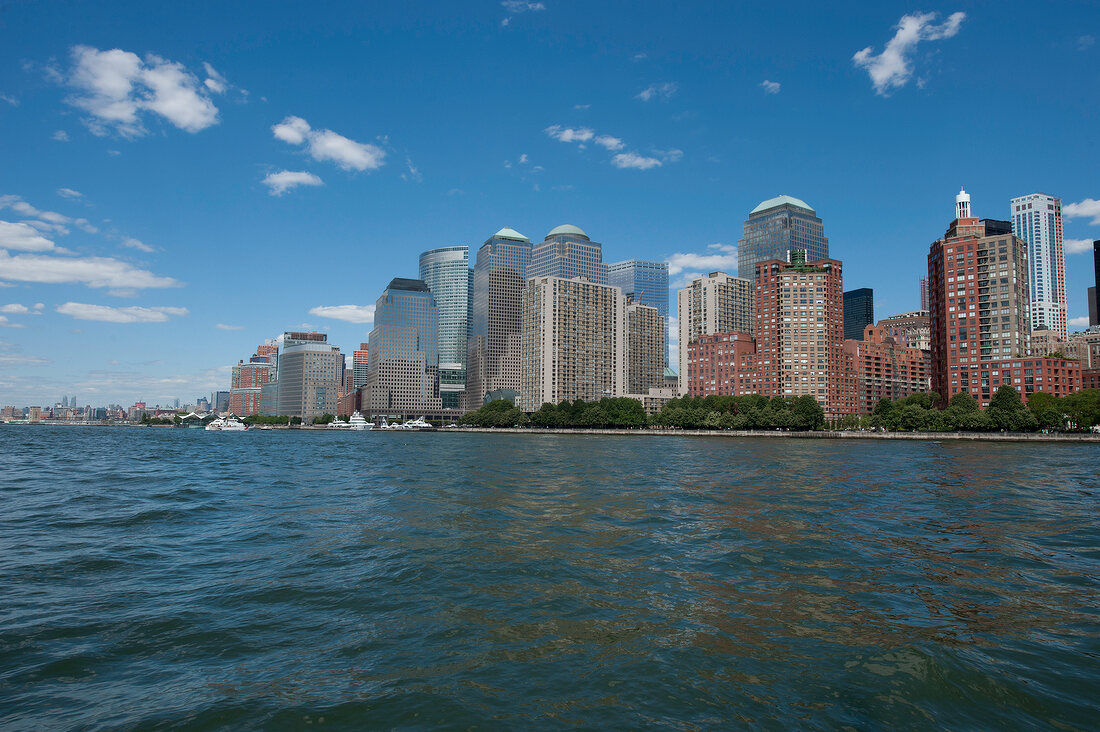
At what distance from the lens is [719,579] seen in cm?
1811

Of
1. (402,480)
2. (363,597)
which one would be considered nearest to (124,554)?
(363,597)

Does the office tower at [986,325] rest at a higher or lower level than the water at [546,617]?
higher

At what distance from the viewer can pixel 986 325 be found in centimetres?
17225

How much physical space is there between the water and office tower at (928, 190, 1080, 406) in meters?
166

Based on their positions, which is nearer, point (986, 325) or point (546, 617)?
point (546, 617)

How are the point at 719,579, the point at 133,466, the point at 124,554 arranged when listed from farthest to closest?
1. the point at 133,466
2. the point at 124,554
3. the point at 719,579

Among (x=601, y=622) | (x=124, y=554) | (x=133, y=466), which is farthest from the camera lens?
(x=133, y=466)

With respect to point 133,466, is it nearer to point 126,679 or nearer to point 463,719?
point 126,679

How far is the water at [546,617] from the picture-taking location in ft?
33.9

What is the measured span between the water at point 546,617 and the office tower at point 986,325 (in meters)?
166

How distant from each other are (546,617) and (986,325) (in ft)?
654

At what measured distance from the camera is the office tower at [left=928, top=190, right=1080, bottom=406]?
16550 centimetres

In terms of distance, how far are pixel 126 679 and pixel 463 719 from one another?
6.45 m

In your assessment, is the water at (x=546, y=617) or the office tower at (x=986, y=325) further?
the office tower at (x=986, y=325)
